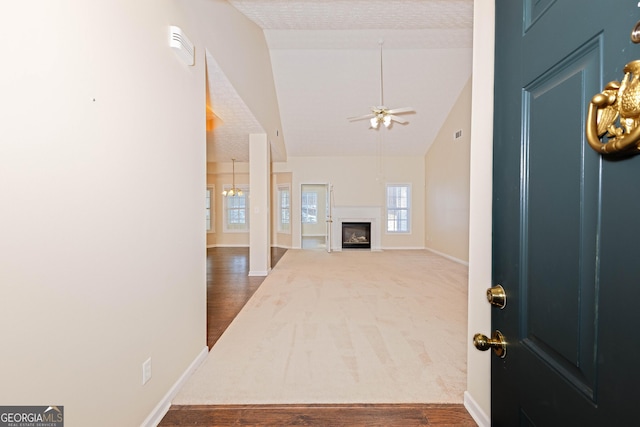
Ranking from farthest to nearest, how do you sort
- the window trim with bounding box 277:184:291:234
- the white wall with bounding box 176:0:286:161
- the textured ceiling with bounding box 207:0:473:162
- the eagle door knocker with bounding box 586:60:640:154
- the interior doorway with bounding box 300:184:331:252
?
the interior doorway with bounding box 300:184:331:252
the window trim with bounding box 277:184:291:234
the textured ceiling with bounding box 207:0:473:162
the white wall with bounding box 176:0:286:161
the eagle door knocker with bounding box 586:60:640:154

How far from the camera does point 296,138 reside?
7684mm

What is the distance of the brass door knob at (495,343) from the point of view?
86 cm

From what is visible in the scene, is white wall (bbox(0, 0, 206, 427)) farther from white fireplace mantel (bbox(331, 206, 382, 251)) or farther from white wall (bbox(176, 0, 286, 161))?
white fireplace mantel (bbox(331, 206, 382, 251))

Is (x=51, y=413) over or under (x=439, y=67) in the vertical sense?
under

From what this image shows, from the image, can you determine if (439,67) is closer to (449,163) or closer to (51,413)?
(449,163)

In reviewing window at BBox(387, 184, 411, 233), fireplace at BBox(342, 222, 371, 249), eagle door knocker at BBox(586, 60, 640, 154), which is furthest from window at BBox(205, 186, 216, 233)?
eagle door knocker at BBox(586, 60, 640, 154)

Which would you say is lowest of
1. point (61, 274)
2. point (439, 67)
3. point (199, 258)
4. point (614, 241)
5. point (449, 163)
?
point (199, 258)

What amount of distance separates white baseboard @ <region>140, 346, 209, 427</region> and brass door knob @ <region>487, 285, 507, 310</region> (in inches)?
70.9

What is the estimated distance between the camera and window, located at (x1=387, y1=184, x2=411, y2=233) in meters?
8.55

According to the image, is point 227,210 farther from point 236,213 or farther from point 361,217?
point 361,217

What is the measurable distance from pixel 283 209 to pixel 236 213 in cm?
164

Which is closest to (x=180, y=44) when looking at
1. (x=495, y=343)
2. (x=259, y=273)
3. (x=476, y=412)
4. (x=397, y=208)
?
(x=495, y=343)

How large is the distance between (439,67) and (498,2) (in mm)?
5637

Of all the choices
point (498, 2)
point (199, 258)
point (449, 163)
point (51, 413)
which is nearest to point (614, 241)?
point (498, 2)
